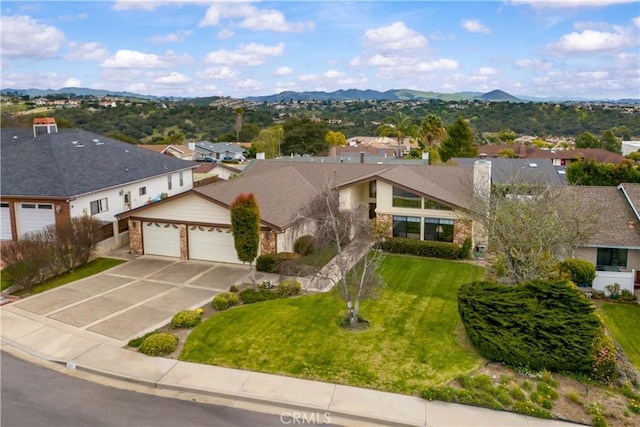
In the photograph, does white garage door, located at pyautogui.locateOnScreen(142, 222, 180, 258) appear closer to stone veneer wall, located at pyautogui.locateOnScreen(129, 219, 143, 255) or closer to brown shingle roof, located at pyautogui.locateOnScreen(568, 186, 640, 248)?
stone veneer wall, located at pyautogui.locateOnScreen(129, 219, 143, 255)

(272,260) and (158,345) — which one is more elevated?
(272,260)

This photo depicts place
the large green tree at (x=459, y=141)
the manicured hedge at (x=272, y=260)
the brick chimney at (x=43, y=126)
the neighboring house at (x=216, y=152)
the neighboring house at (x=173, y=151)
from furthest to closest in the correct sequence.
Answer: the neighboring house at (x=216, y=152)
the neighboring house at (x=173, y=151)
the large green tree at (x=459, y=141)
the brick chimney at (x=43, y=126)
the manicured hedge at (x=272, y=260)

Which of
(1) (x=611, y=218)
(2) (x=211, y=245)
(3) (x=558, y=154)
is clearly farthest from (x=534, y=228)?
(3) (x=558, y=154)

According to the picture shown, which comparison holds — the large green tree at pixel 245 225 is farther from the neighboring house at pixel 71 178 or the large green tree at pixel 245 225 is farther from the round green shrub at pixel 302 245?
the neighboring house at pixel 71 178

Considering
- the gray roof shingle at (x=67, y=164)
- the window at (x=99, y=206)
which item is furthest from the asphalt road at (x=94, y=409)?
the window at (x=99, y=206)

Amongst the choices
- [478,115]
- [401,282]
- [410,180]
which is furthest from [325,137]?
[478,115]

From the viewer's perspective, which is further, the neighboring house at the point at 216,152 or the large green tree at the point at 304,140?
the large green tree at the point at 304,140

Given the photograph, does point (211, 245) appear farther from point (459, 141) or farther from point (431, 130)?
point (431, 130)
